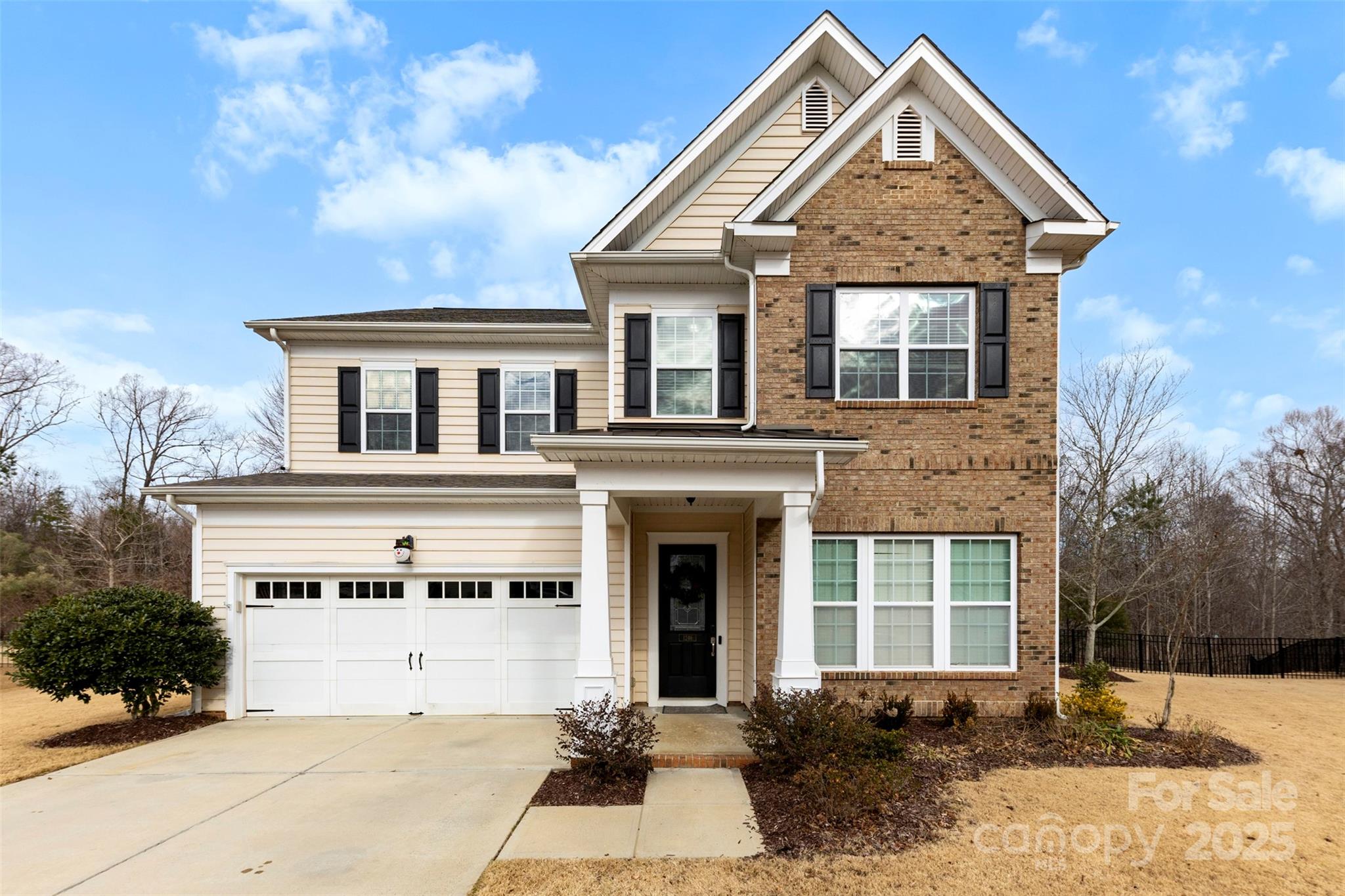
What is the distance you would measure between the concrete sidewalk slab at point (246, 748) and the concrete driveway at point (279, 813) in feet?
0.09

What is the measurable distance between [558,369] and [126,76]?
45.4 ft

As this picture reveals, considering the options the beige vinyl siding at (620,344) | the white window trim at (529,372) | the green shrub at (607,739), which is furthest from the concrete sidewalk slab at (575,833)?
the white window trim at (529,372)

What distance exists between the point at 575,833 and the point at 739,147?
9.56 m

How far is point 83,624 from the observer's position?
9180 mm

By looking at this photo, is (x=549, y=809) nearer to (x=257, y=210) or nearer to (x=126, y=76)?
(x=126, y=76)

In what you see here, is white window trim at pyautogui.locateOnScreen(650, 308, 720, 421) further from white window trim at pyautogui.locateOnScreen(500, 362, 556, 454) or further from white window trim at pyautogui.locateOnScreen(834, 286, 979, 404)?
white window trim at pyautogui.locateOnScreen(500, 362, 556, 454)

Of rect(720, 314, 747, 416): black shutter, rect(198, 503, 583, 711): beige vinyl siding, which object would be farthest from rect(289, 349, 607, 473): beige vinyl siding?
rect(720, 314, 747, 416): black shutter

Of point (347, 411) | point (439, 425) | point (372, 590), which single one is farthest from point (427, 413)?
point (372, 590)

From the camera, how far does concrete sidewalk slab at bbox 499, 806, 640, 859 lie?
544 centimetres

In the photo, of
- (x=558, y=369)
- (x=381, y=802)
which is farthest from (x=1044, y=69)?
(x=381, y=802)

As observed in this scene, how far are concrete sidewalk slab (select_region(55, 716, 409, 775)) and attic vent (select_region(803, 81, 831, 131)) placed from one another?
10974 mm

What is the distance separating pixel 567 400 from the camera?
12258 millimetres

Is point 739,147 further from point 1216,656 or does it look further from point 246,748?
point 1216,656

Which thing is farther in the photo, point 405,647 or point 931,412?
point 405,647
